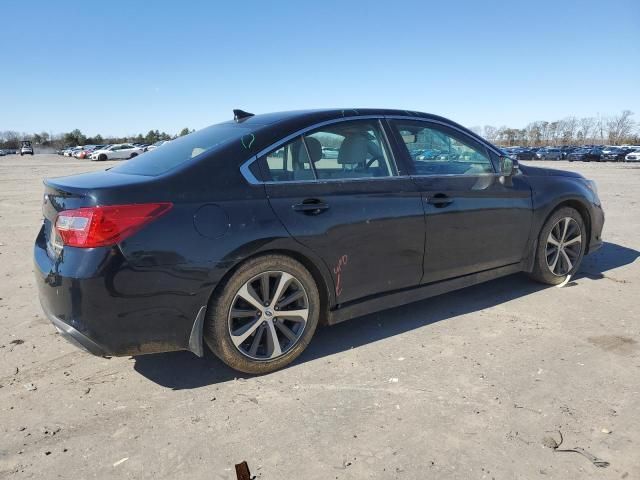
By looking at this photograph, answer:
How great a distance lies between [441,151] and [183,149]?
81.3 inches

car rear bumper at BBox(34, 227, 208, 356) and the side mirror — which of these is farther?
the side mirror

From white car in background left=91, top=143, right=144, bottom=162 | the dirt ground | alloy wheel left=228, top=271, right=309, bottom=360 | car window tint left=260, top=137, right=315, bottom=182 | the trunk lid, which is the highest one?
white car in background left=91, top=143, right=144, bottom=162

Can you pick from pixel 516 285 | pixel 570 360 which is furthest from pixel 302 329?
pixel 516 285

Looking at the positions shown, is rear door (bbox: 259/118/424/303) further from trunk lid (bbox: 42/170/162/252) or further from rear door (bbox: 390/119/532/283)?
trunk lid (bbox: 42/170/162/252)

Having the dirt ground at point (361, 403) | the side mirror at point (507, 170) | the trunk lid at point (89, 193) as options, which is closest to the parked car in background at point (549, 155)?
the side mirror at point (507, 170)

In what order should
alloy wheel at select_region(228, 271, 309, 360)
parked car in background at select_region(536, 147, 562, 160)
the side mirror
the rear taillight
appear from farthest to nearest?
parked car in background at select_region(536, 147, 562, 160)
the side mirror
alloy wheel at select_region(228, 271, 309, 360)
the rear taillight

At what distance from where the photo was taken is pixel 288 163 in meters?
3.19

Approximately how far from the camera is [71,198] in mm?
2777

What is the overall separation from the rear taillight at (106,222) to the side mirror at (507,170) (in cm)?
294

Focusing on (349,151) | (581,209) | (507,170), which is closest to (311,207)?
→ (349,151)

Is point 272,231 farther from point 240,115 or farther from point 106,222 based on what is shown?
point 240,115

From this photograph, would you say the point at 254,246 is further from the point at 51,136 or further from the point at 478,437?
the point at 51,136

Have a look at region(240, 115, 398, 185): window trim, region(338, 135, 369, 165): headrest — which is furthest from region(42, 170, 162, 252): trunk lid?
region(338, 135, 369, 165): headrest

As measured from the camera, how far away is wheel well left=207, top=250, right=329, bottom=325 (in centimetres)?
290
